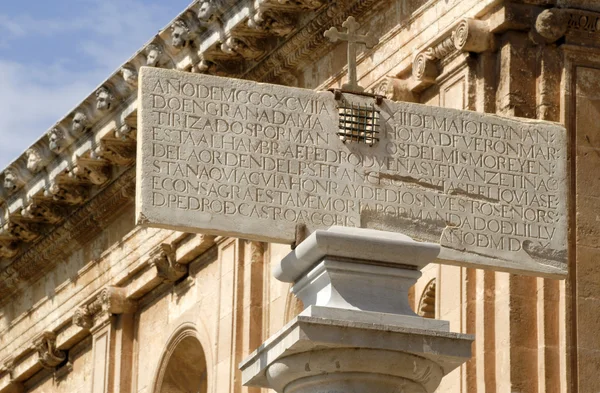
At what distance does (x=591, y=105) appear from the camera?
71.1 feet

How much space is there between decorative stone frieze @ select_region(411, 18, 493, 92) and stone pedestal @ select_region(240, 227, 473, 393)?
5.96 metres

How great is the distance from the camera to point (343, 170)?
16.8 metres

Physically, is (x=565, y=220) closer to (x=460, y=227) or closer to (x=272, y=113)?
(x=460, y=227)

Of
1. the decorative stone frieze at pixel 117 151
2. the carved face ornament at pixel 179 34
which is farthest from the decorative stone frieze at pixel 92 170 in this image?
the carved face ornament at pixel 179 34

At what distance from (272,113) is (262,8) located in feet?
26.0

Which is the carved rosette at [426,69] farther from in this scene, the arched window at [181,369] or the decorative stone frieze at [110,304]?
the decorative stone frieze at [110,304]

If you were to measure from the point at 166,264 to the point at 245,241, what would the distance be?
183 centimetres

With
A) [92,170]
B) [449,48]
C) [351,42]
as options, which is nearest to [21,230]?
[92,170]

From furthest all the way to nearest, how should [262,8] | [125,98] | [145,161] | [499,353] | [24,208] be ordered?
[24,208] → [125,98] → [262,8] → [499,353] → [145,161]

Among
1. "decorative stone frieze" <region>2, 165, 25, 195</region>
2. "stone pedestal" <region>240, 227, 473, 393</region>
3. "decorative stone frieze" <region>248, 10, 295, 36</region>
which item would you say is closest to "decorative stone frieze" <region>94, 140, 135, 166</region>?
"decorative stone frieze" <region>2, 165, 25, 195</region>

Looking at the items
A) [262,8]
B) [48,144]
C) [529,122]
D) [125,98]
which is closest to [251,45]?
[262,8]

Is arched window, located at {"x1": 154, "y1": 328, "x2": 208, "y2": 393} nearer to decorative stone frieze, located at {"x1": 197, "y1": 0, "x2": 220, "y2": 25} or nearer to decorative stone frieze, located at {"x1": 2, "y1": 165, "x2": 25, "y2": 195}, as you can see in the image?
decorative stone frieze, located at {"x1": 2, "y1": 165, "x2": 25, "y2": 195}

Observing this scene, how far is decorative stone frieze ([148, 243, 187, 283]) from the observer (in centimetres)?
2708

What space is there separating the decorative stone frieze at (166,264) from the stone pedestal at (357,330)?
1088 centimetres
